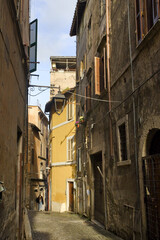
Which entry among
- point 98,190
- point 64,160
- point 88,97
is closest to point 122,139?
point 98,190

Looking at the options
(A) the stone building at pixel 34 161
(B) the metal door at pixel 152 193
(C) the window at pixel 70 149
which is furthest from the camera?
(A) the stone building at pixel 34 161

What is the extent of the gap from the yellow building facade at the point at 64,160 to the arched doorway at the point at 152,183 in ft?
39.9

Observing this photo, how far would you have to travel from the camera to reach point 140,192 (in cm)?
718

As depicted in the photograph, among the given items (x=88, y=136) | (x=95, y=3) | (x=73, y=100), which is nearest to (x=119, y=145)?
(x=88, y=136)

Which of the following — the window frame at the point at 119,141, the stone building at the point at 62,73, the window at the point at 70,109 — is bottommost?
the window frame at the point at 119,141

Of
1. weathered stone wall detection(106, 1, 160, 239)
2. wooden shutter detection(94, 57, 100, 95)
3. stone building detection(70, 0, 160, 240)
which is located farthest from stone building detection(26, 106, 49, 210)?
weathered stone wall detection(106, 1, 160, 239)

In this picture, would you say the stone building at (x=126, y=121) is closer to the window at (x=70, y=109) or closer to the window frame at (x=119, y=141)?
the window frame at (x=119, y=141)

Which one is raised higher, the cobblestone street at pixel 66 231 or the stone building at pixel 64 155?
the stone building at pixel 64 155

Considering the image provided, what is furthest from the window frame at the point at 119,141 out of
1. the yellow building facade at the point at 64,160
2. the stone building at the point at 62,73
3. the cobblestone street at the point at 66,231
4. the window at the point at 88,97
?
the stone building at the point at 62,73

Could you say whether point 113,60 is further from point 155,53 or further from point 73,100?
point 73,100

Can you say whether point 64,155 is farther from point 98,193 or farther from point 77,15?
point 77,15

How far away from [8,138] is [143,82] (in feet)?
11.3

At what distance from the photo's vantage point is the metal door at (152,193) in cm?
636

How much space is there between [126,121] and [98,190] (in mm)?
5085
